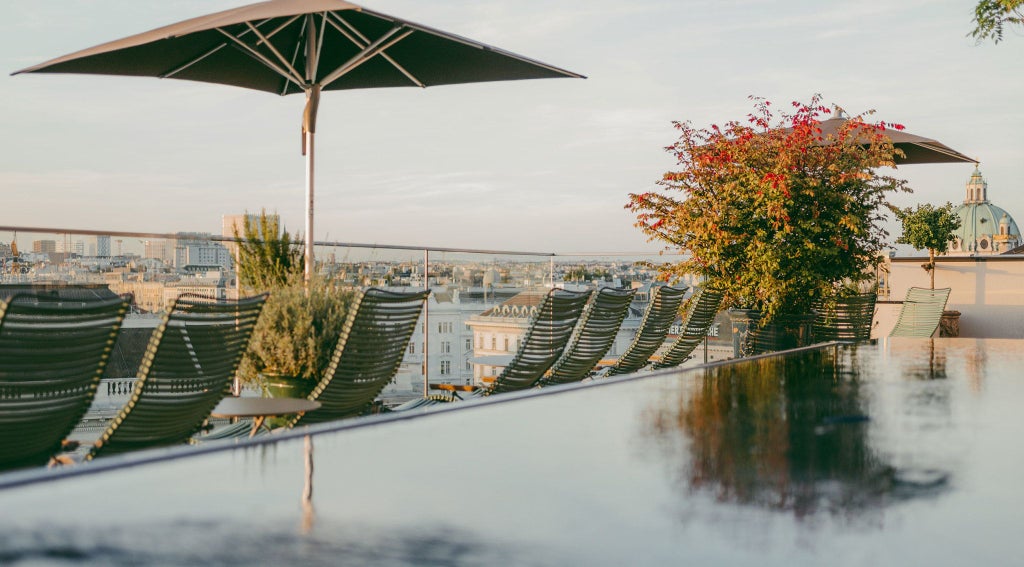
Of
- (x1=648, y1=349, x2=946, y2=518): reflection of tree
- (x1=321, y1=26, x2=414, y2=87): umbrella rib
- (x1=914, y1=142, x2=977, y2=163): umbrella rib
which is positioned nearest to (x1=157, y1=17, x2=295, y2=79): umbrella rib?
(x1=321, y1=26, x2=414, y2=87): umbrella rib

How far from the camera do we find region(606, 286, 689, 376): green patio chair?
540cm

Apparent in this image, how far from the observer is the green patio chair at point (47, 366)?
243 cm

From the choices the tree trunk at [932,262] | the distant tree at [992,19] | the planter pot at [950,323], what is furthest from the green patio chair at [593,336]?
the distant tree at [992,19]

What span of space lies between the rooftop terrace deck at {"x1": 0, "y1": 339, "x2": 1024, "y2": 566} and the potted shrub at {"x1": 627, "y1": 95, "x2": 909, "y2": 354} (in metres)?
5.32

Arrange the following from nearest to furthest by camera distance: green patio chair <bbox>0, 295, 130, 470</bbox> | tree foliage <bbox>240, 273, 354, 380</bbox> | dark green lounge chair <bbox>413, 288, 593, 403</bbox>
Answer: green patio chair <bbox>0, 295, 130, 470</bbox> → tree foliage <bbox>240, 273, 354, 380</bbox> → dark green lounge chair <bbox>413, 288, 593, 403</bbox>

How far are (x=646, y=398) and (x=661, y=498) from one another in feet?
1.90

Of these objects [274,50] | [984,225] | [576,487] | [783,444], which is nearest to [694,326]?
[274,50]

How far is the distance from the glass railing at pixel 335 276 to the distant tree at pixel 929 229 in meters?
5.27

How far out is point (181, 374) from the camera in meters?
2.91

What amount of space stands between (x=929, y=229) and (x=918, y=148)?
1.80m

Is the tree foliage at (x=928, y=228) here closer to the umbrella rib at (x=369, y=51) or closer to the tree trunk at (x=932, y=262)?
the tree trunk at (x=932, y=262)

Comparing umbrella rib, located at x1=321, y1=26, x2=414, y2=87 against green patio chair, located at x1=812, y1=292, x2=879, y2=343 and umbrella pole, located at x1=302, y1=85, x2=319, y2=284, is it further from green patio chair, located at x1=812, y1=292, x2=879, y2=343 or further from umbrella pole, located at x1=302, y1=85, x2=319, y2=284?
green patio chair, located at x1=812, y1=292, x2=879, y2=343

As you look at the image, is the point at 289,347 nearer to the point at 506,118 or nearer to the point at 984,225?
the point at 506,118

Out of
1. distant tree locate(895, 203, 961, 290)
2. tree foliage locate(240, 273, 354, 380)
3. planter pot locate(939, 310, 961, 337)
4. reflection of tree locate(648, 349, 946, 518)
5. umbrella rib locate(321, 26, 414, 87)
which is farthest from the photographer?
distant tree locate(895, 203, 961, 290)
